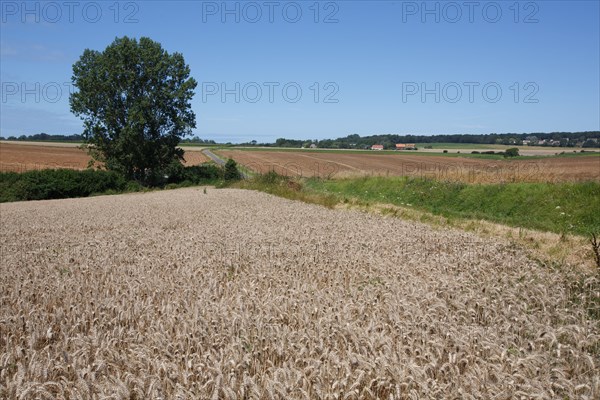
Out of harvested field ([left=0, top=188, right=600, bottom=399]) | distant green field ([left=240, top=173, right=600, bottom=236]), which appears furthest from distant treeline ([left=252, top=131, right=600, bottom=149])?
harvested field ([left=0, top=188, right=600, bottom=399])

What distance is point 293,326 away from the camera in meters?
4.65

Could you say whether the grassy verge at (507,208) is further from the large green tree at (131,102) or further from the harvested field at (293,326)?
the large green tree at (131,102)

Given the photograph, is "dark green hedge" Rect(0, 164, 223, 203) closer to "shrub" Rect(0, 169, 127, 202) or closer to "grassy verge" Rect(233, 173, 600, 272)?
"shrub" Rect(0, 169, 127, 202)

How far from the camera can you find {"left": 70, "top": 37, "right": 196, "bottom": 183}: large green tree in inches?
1962

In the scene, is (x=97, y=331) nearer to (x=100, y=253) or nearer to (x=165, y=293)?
(x=165, y=293)

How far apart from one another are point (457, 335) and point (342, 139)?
182159mm

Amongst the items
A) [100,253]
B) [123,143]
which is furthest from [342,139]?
[100,253]

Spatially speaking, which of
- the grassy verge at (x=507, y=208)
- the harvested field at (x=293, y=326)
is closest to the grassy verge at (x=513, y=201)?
the grassy verge at (x=507, y=208)

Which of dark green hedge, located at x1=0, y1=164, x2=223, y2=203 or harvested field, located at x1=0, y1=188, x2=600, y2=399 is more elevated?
dark green hedge, located at x1=0, y1=164, x2=223, y2=203

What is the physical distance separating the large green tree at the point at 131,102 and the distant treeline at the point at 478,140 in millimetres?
67380

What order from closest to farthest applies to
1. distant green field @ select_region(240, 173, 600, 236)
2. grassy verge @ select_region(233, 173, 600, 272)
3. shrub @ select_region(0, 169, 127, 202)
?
grassy verge @ select_region(233, 173, 600, 272) < distant green field @ select_region(240, 173, 600, 236) < shrub @ select_region(0, 169, 127, 202)

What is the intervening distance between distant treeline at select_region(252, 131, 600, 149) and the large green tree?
67380 mm

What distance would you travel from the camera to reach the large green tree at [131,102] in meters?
49.8

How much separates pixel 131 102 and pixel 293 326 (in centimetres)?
5085
